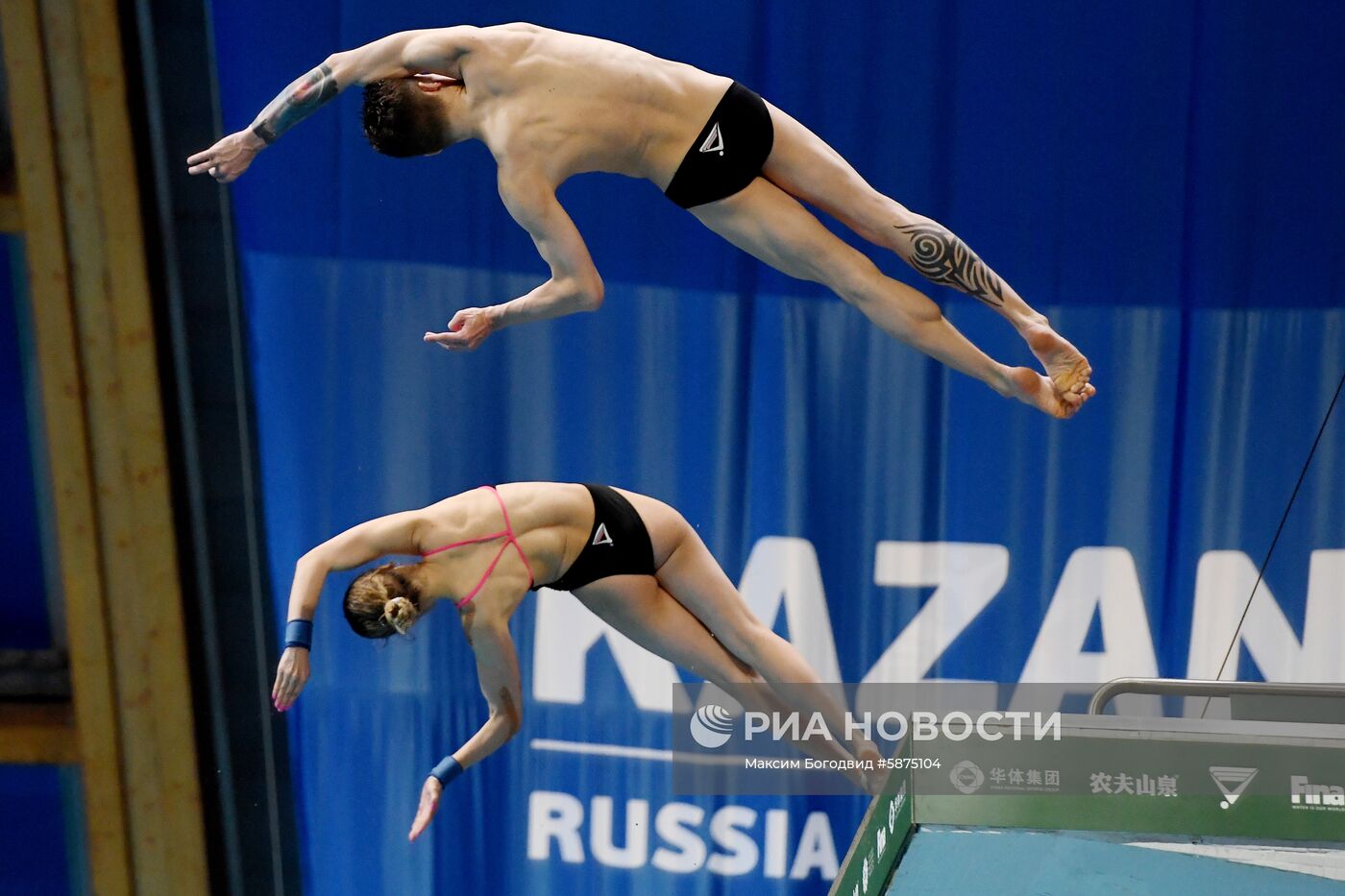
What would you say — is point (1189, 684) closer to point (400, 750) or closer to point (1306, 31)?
point (1306, 31)

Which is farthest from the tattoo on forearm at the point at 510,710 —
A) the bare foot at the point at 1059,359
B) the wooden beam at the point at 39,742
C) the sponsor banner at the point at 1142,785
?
the sponsor banner at the point at 1142,785

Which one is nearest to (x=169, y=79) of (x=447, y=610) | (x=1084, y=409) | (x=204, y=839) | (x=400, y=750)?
(x=447, y=610)

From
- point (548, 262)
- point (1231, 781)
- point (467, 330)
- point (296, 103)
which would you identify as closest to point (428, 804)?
point (467, 330)

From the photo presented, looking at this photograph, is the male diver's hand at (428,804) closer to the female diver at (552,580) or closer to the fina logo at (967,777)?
the female diver at (552,580)

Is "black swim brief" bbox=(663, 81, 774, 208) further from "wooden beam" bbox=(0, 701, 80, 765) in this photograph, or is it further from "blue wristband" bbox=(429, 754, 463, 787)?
"wooden beam" bbox=(0, 701, 80, 765)

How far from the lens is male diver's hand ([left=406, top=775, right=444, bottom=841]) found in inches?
175

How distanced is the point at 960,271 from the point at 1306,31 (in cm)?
122

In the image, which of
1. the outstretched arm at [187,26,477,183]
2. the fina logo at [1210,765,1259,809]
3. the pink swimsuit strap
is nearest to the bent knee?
the pink swimsuit strap

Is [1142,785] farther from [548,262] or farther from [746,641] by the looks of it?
[548,262]

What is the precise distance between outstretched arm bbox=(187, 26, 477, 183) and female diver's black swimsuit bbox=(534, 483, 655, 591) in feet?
4.34

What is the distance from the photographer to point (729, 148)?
156 inches

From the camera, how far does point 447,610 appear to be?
4430 millimetres

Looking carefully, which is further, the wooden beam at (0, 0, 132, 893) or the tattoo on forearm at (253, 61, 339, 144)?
the wooden beam at (0, 0, 132, 893)

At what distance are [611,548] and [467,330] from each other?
30.4 inches
